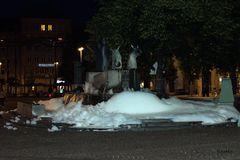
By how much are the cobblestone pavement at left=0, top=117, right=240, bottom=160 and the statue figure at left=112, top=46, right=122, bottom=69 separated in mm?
9153

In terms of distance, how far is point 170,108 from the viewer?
24.4 m

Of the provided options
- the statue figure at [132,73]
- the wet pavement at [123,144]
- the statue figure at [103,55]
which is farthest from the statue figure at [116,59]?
the wet pavement at [123,144]

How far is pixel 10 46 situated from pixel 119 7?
86134mm

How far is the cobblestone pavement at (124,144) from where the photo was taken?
14.0 metres

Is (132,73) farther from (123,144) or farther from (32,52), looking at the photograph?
(32,52)

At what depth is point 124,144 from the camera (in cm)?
1634

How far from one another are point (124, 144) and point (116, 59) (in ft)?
45.0

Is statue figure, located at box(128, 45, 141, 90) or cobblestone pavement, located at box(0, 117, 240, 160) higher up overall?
statue figure, located at box(128, 45, 141, 90)

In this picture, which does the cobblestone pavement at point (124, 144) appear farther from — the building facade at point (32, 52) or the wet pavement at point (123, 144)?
the building facade at point (32, 52)

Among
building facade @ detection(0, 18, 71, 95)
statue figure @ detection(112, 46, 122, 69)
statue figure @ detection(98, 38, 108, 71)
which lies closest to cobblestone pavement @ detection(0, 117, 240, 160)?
statue figure @ detection(112, 46, 122, 69)

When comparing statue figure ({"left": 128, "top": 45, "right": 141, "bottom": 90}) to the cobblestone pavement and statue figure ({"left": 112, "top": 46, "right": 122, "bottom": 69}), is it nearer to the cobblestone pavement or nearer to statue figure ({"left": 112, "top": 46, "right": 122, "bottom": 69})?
statue figure ({"left": 112, "top": 46, "right": 122, "bottom": 69})

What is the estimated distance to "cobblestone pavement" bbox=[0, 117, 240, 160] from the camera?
14.0 metres

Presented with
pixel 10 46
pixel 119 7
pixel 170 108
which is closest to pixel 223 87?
pixel 170 108

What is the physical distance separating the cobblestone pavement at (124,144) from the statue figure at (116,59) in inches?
360
